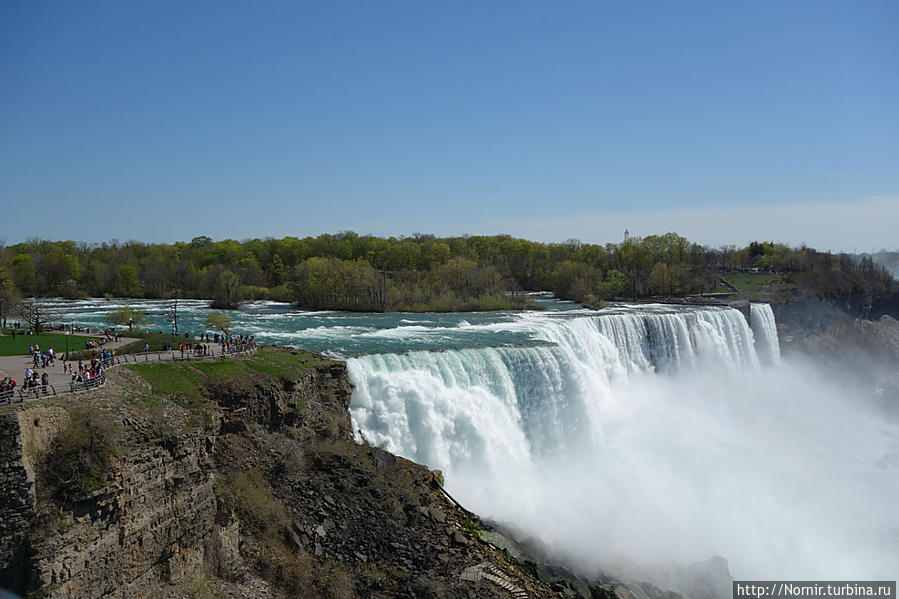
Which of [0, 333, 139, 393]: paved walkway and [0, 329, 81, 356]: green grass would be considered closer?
[0, 333, 139, 393]: paved walkway

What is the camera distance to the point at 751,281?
70250 millimetres

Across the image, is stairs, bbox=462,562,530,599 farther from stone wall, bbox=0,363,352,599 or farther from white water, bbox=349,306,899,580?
stone wall, bbox=0,363,352,599

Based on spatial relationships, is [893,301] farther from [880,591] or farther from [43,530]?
[43,530]

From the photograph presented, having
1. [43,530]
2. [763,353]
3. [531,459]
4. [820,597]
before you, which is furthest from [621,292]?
[43,530]

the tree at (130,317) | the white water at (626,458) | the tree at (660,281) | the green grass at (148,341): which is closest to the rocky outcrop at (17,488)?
the green grass at (148,341)

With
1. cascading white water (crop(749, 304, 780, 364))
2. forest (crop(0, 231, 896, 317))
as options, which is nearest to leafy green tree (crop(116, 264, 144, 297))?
forest (crop(0, 231, 896, 317))

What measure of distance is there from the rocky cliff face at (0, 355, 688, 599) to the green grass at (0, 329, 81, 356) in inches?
292

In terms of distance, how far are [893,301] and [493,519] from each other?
59.3 metres

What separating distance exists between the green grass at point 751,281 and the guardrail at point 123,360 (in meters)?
56.9

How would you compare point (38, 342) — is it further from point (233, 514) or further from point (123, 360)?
point (233, 514)

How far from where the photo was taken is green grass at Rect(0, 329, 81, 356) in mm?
20172

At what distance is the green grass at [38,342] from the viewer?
20172mm

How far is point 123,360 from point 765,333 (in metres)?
41.5

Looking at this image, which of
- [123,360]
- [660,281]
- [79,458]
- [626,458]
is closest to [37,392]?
[79,458]
